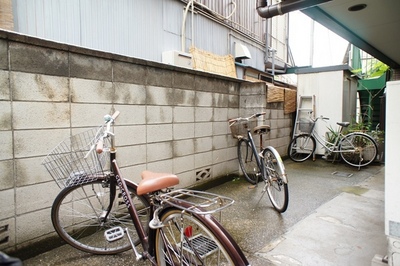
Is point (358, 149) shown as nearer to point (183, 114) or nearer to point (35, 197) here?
point (183, 114)

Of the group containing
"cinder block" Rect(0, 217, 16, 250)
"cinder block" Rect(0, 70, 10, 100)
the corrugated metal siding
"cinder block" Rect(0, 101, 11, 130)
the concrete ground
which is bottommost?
the concrete ground

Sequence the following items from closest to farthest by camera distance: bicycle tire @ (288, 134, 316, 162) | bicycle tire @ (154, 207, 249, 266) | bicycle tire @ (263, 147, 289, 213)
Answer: bicycle tire @ (154, 207, 249, 266)
bicycle tire @ (263, 147, 289, 213)
bicycle tire @ (288, 134, 316, 162)

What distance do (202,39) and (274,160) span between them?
4265mm

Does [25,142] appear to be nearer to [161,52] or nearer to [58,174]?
[58,174]

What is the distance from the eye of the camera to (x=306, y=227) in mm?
2723

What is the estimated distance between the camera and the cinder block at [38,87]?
2061mm

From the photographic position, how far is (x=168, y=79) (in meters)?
3.37

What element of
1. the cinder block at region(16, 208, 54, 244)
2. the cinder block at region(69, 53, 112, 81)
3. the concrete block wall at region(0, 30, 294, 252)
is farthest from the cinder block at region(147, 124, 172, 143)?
the cinder block at region(16, 208, 54, 244)

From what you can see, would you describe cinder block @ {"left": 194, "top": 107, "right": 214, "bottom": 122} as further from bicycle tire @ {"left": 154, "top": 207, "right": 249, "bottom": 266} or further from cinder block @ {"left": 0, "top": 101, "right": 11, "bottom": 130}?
cinder block @ {"left": 0, "top": 101, "right": 11, "bottom": 130}

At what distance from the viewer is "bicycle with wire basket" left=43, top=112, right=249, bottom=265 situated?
1441 mm

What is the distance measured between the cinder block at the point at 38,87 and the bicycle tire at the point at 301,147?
5406 mm

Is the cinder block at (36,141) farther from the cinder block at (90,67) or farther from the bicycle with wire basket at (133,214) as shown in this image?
the cinder block at (90,67)

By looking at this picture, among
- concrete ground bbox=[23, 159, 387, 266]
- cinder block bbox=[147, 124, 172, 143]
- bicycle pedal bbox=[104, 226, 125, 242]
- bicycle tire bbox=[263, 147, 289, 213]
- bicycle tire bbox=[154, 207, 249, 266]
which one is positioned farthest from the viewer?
cinder block bbox=[147, 124, 172, 143]

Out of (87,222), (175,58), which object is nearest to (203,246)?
(87,222)
